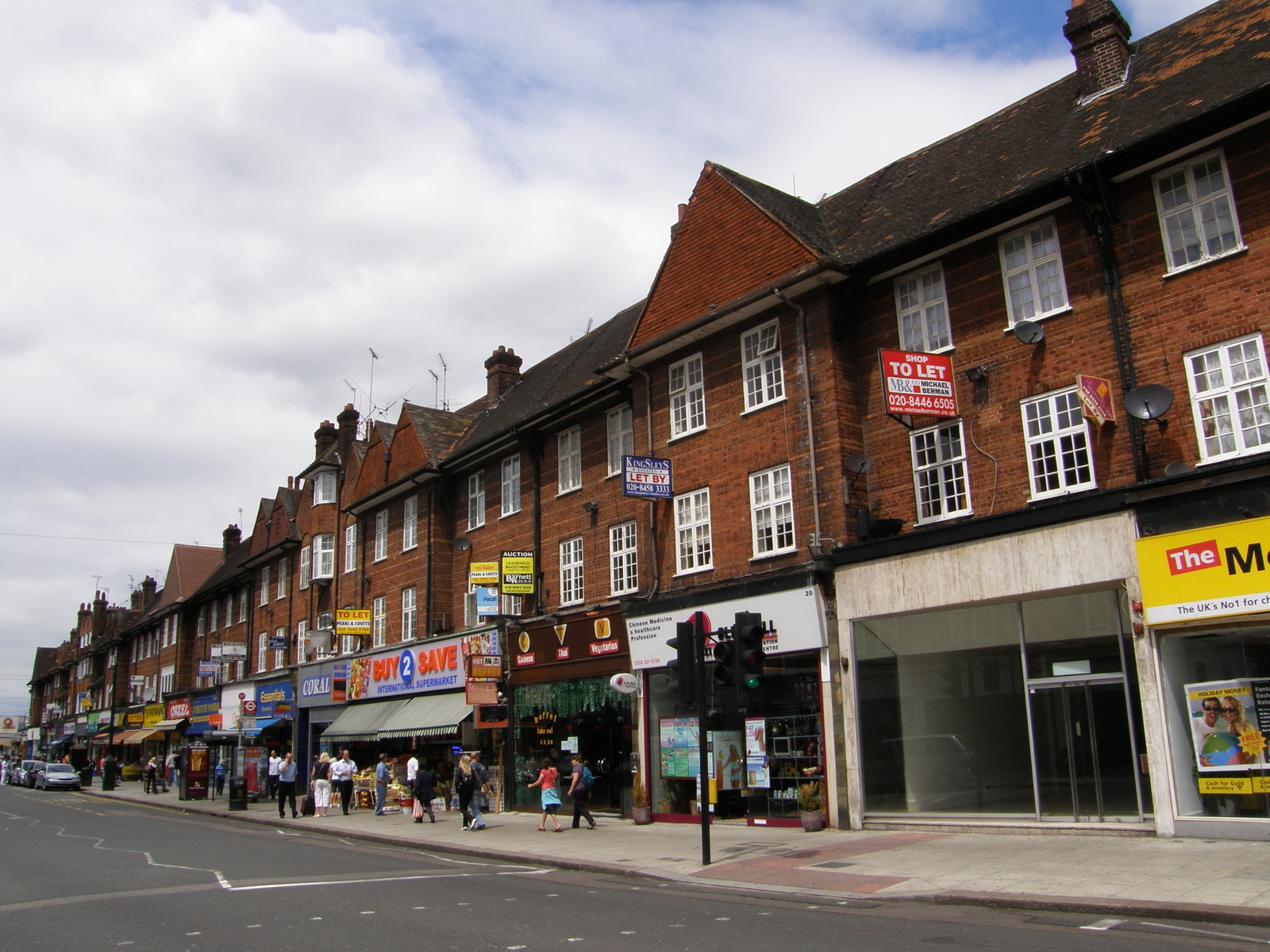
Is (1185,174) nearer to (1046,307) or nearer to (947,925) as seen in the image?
(1046,307)

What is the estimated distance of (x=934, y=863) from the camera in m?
12.6

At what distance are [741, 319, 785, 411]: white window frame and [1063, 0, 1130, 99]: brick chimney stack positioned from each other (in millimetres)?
6939

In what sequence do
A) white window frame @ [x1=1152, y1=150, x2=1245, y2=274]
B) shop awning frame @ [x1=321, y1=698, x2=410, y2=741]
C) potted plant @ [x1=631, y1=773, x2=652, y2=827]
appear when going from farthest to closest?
shop awning frame @ [x1=321, y1=698, x2=410, y2=741] < potted plant @ [x1=631, y1=773, x2=652, y2=827] < white window frame @ [x1=1152, y1=150, x2=1245, y2=274]

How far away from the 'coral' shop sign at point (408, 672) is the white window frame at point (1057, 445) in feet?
56.9

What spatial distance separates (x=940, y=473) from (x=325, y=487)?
28.4m

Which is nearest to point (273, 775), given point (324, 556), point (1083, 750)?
point (324, 556)

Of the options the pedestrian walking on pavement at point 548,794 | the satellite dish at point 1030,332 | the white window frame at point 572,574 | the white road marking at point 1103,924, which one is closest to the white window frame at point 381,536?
the white window frame at point 572,574

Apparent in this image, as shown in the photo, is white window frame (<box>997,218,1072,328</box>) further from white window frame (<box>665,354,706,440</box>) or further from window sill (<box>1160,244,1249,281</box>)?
white window frame (<box>665,354,706,440</box>)

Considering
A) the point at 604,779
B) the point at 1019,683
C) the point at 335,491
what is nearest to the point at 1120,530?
the point at 1019,683

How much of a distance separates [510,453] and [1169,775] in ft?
62.2

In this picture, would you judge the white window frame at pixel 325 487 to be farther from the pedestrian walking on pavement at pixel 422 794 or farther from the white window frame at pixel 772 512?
the white window frame at pixel 772 512

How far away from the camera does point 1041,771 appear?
15109 mm

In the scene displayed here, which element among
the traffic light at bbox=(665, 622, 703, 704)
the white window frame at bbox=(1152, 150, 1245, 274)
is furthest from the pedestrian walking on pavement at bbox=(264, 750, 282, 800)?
the white window frame at bbox=(1152, 150, 1245, 274)

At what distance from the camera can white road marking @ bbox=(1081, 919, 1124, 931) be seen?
8.65 m
